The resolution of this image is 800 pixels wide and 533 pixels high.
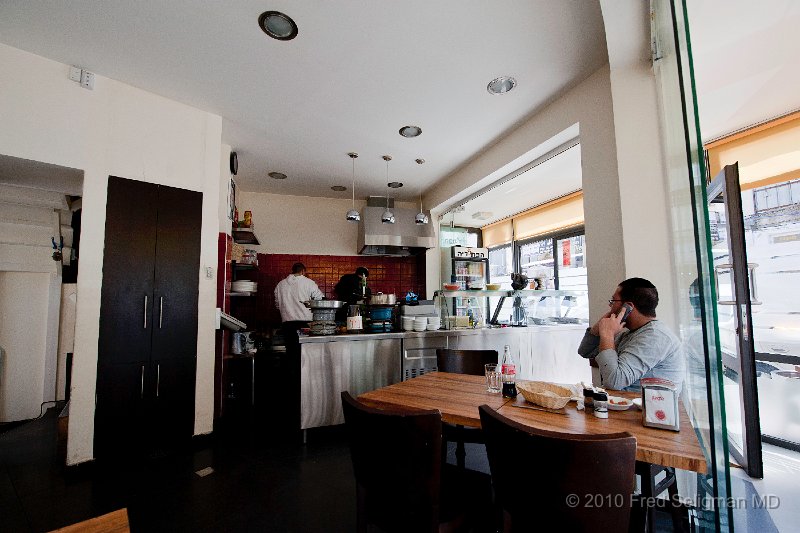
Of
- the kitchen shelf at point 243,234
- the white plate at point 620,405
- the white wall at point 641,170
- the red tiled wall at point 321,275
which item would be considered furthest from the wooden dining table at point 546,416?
the red tiled wall at point 321,275

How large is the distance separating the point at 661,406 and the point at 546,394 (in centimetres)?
43

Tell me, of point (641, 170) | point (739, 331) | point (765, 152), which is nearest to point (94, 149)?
point (641, 170)

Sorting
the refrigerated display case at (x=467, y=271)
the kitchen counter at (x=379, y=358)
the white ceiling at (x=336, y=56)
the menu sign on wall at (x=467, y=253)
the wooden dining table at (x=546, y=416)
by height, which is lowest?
the kitchen counter at (x=379, y=358)

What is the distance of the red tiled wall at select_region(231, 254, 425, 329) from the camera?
611cm

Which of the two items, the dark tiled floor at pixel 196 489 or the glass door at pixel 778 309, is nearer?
the dark tiled floor at pixel 196 489

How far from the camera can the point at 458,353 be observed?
9.22ft

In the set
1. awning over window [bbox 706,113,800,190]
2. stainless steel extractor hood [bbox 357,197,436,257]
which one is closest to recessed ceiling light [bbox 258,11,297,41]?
stainless steel extractor hood [bbox 357,197,436,257]

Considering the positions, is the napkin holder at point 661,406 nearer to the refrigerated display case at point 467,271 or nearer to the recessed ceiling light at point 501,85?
the recessed ceiling light at point 501,85

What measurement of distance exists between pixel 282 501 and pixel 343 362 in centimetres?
145

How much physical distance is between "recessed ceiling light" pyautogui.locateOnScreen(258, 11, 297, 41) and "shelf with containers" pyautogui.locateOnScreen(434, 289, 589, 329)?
3.23 metres

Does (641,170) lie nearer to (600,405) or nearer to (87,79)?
(600,405)

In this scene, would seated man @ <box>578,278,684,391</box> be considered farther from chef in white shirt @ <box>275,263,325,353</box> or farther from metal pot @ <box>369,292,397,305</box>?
chef in white shirt @ <box>275,263,325,353</box>

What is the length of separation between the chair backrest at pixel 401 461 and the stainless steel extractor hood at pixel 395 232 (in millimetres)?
4920

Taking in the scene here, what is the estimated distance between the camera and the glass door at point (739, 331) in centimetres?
269
